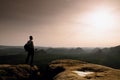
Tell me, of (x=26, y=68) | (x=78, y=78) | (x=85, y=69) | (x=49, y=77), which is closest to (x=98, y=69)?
(x=85, y=69)

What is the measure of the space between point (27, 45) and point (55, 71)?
4816 millimetres

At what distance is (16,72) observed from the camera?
831 inches

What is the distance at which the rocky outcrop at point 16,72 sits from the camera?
2020cm

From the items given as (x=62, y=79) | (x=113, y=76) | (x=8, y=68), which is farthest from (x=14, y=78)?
(x=113, y=76)

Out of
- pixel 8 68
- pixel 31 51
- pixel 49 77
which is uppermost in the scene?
pixel 31 51

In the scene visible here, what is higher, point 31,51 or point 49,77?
point 31,51

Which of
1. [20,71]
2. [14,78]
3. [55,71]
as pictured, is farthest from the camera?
[55,71]

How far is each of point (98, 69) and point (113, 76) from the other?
3.51 m

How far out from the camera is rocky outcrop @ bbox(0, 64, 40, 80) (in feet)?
66.3

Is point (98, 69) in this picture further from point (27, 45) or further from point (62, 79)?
point (27, 45)

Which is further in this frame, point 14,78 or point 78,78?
point 14,78

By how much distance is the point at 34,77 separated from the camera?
2400 cm

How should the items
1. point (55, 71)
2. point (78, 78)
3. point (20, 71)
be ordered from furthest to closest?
1. point (55, 71)
2. point (20, 71)
3. point (78, 78)

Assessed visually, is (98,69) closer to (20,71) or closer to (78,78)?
(78,78)
